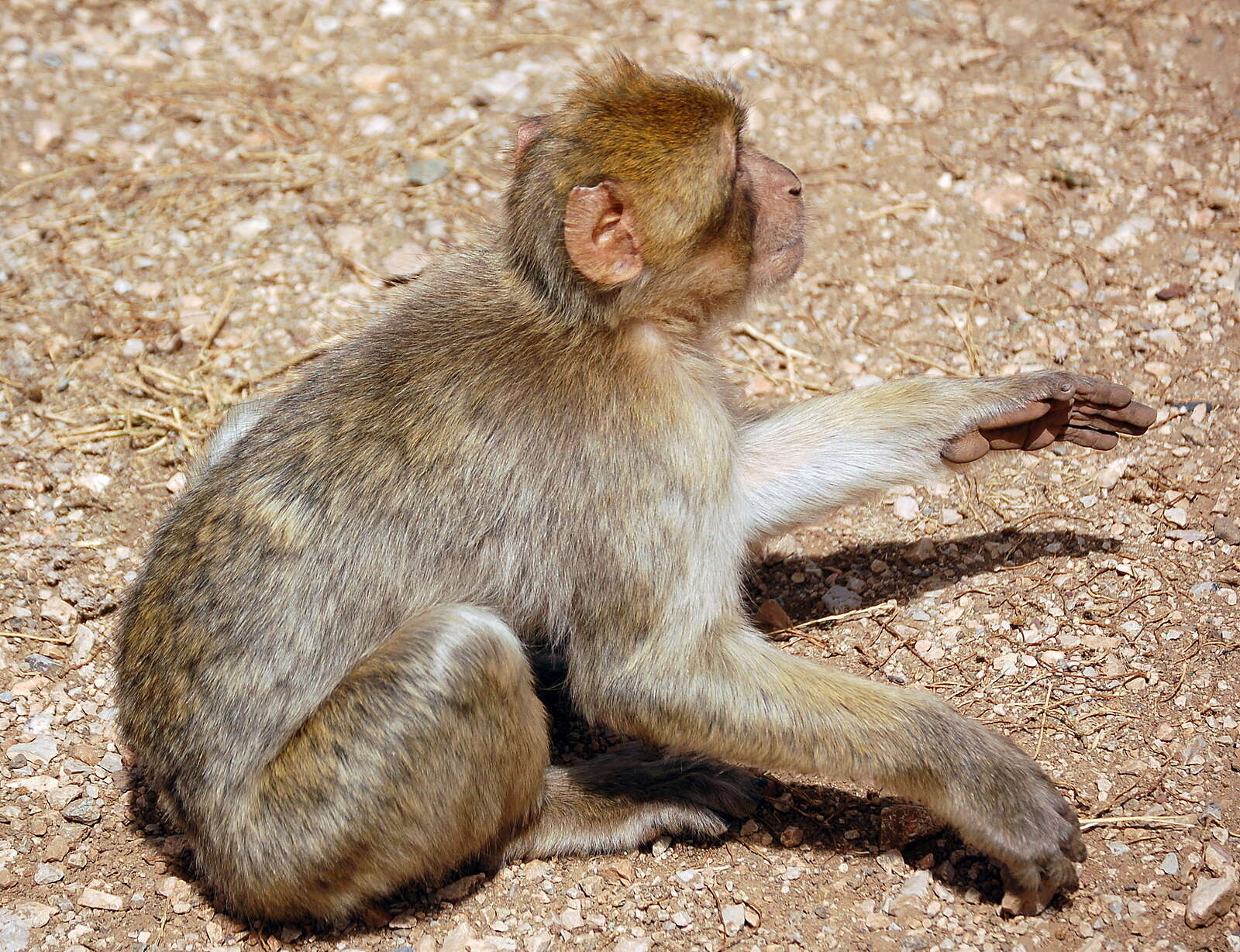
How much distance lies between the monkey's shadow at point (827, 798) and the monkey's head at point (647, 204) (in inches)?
54.2

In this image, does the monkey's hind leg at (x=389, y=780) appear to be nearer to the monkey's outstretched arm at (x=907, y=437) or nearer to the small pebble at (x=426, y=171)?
the monkey's outstretched arm at (x=907, y=437)

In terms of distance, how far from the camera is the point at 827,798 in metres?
4.14

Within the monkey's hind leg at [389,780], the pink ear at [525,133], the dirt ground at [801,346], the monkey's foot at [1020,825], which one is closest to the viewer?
the monkey's hind leg at [389,780]

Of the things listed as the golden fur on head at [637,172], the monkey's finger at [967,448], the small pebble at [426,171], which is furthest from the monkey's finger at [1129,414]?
the small pebble at [426,171]

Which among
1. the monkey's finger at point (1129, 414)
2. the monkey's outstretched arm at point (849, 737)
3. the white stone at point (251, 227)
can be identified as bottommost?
the monkey's outstretched arm at point (849, 737)

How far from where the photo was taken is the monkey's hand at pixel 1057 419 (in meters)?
4.02

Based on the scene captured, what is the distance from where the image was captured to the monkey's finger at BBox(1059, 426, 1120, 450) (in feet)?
13.5

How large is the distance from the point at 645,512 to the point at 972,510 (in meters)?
1.83

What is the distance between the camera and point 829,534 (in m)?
4.98

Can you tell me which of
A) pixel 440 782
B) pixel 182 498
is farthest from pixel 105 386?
pixel 440 782

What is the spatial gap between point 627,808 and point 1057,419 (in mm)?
1887

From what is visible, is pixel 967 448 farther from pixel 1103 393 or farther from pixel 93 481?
pixel 93 481

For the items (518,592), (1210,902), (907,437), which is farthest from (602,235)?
(1210,902)

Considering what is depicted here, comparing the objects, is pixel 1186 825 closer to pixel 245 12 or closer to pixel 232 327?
pixel 232 327
